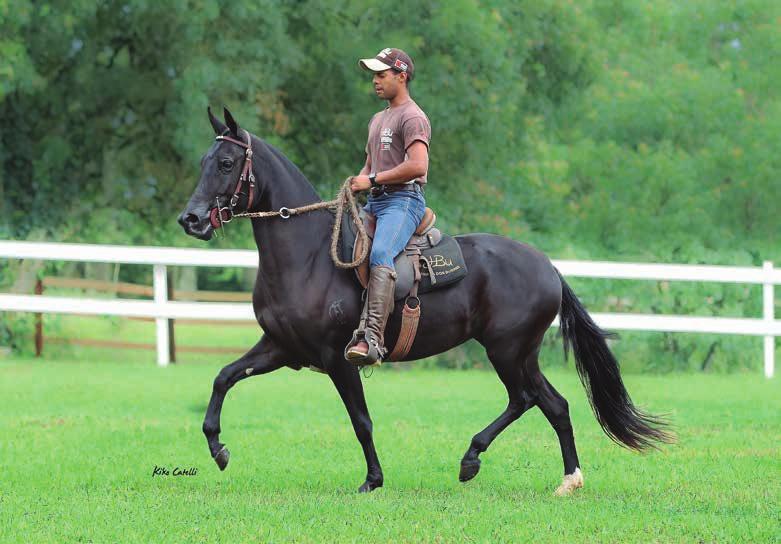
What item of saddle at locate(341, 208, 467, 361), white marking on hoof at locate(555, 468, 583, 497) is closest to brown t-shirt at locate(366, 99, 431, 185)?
saddle at locate(341, 208, 467, 361)

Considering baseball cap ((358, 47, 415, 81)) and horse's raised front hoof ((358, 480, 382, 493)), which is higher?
baseball cap ((358, 47, 415, 81))

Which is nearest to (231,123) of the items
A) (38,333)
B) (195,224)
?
(195,224)

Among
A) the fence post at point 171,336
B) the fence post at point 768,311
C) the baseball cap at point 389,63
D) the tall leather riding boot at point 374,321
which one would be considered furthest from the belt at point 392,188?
the fence post at point 171,336

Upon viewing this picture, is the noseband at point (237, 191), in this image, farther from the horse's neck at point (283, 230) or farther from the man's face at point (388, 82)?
the man's face at point (388, 82)

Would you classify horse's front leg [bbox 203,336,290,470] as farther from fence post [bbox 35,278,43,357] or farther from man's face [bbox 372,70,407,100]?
fence post [bbox 35,278,43,357]

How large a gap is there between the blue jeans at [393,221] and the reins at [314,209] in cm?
10

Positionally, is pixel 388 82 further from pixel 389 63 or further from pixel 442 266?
pixel 442 266

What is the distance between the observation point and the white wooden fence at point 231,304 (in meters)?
15.1

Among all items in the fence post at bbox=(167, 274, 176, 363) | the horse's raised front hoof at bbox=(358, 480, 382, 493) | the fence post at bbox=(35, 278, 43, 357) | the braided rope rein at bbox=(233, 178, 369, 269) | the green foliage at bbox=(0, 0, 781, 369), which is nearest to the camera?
the braided rope rein at bbox=(233, 178, 369, 269)

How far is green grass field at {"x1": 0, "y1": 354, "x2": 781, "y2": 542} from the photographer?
6.81 metres

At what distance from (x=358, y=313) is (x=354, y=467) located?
1.66 metres

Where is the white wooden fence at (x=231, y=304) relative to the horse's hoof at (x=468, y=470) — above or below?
below

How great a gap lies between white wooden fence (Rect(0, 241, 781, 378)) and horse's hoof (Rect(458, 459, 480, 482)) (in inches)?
282

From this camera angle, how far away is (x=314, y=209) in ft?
26.5
